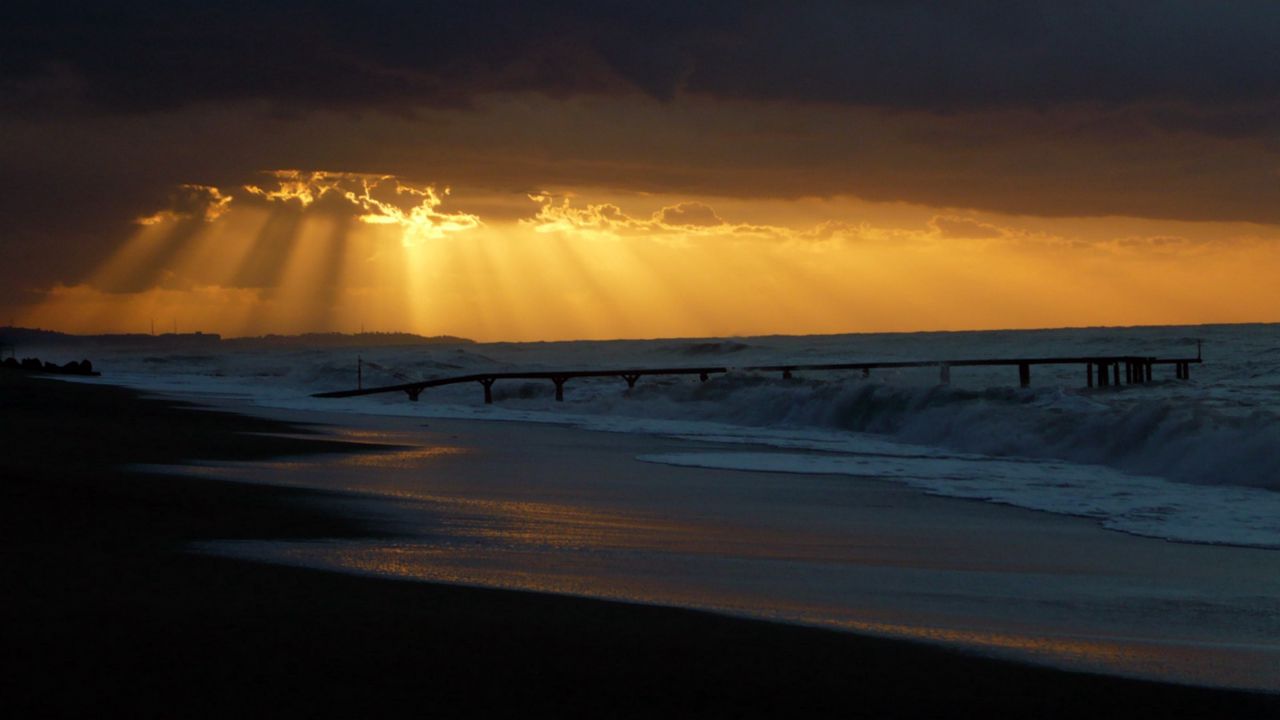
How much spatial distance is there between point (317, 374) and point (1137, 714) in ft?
212

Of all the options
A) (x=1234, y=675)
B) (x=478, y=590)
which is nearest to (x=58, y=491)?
(x=478, y=590)

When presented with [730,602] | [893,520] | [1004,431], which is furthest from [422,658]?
[1004,431]

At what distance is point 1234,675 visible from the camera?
5.70 metres

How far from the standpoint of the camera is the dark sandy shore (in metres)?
4.90

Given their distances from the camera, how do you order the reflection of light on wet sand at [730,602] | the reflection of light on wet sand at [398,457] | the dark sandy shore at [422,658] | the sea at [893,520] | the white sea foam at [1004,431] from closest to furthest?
the dark sandy shore at [422,658] → the reflection of light on wet sand at [730,602] → the sea at [893,520] → the white sea foam at [1004,431] → the reflection of light on wet sand at [398,457]

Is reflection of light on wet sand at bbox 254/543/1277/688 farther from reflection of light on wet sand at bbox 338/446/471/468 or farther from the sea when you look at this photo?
reflection of light on wet sand at bbox 338/446/471/468

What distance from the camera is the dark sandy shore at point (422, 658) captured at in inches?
193

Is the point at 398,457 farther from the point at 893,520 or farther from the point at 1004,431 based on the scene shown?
the point at 1004,431

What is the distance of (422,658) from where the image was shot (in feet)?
18.2

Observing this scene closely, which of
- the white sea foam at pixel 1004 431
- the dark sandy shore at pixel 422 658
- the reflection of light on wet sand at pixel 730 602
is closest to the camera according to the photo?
the dark sandy shore at pixel 422 658

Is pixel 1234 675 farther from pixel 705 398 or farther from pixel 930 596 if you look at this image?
pixel 705 398

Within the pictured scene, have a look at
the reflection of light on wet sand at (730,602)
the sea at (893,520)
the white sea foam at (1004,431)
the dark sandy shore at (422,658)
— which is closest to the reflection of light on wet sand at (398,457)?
the sea at (893,520)

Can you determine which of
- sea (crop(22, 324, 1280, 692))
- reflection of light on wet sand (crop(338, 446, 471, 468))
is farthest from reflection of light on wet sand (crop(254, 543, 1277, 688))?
reflection of light on wet sand (crop(338, 446, 471, 468))

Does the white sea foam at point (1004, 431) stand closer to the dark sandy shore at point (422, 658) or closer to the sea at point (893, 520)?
the sea at point (893, 520)
